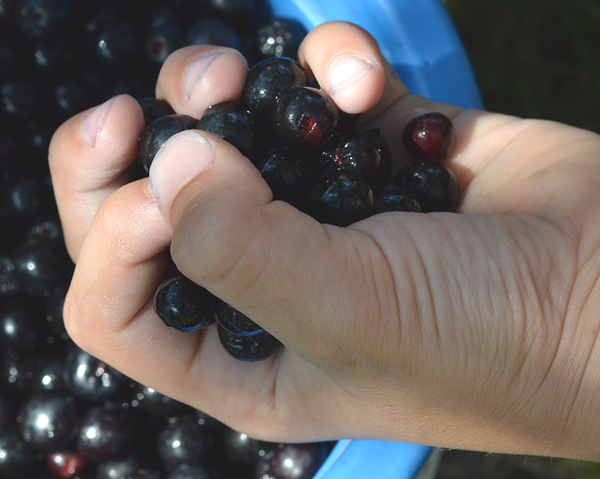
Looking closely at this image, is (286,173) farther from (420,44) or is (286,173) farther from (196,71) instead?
(420,44)

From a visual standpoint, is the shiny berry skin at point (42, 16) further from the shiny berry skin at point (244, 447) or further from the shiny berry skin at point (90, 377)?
the shiny berry skin at point (244, 447)

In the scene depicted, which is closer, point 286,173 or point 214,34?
point 286,173

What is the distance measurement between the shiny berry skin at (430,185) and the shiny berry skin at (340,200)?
0.53 ft

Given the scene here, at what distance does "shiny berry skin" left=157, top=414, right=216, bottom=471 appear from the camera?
1313mm

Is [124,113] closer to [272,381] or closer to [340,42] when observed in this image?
[340,42]

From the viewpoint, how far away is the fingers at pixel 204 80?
1.11 m

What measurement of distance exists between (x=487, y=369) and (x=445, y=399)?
0.26 ft

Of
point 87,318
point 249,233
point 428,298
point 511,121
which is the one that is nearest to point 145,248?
point 87,318

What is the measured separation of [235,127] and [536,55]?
1457mm

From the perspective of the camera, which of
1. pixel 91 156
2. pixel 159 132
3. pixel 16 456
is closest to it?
pixel 159 132

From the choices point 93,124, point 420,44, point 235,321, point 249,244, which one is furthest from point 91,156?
point 420,44

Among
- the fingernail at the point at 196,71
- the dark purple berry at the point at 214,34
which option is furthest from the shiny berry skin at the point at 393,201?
the dark purple berry at the point at 214,34

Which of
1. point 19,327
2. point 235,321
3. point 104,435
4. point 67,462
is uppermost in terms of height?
point 235,321

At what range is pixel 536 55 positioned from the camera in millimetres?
2146
